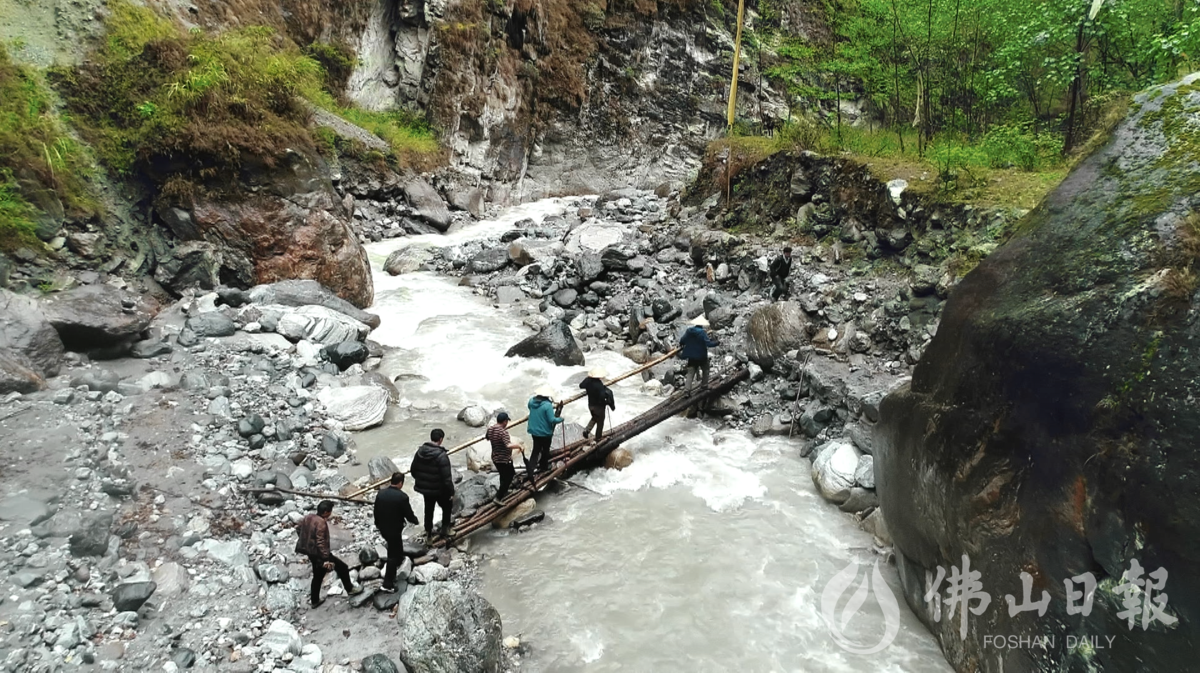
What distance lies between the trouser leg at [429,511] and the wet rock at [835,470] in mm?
5083

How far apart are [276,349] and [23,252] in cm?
378

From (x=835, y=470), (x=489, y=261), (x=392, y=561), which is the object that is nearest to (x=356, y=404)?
(x=392, y=561)

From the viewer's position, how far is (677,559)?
263 inches

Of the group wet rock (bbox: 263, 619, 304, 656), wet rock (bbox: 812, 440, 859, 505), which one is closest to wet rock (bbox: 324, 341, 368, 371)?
wet rock (bbox: 263, 619, 304, 656)

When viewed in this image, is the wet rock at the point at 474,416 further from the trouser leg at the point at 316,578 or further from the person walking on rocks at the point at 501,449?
the trouser leg at the point at 316,578

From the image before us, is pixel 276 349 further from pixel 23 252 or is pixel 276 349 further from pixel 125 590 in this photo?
pixel 125 590

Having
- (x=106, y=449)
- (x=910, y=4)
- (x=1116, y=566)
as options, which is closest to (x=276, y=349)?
(x=106, y=449)

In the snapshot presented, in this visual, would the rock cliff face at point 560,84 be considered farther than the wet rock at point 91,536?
Yes

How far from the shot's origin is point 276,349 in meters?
10.0

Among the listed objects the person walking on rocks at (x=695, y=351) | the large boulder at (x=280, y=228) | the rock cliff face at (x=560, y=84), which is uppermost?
the rock cliff face at (x=560, y=84)

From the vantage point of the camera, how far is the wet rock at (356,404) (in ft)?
29.5

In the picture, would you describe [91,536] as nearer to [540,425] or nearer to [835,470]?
[540,425]

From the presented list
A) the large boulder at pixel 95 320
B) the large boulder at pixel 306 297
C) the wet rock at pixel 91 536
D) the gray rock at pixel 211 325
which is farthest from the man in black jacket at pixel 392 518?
the large boulder at pixel 306 297

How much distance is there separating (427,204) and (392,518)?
18.7 metres
